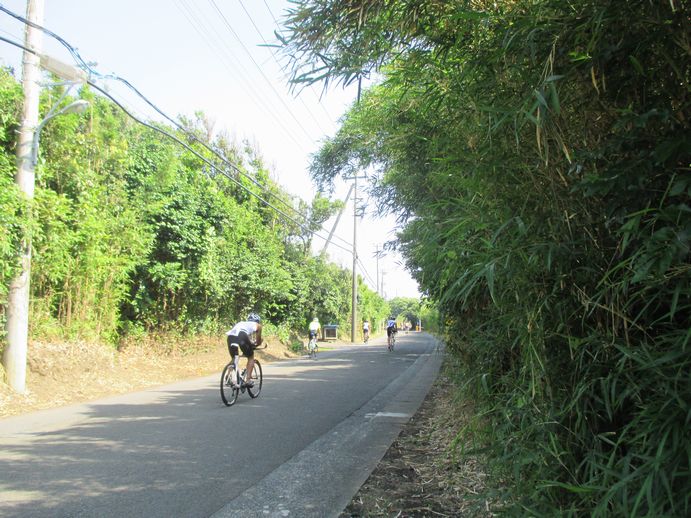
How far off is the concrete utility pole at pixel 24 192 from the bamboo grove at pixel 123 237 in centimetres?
16

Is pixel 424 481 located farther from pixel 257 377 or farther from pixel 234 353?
pixel 257 377

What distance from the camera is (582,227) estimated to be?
1.95m

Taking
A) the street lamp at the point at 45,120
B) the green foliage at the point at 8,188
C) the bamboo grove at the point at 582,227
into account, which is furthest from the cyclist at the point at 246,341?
the bamboo grove at the point at 582,227

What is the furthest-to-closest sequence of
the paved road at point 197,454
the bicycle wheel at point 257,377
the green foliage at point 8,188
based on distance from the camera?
the bicycle wheel at point 257,377
the green foliage at point 8,188
the paved road at point 197,454

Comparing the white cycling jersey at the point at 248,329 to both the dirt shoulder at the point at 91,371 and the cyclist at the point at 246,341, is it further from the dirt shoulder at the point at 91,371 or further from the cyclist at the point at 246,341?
the dirt shoulder at the point at 91,371

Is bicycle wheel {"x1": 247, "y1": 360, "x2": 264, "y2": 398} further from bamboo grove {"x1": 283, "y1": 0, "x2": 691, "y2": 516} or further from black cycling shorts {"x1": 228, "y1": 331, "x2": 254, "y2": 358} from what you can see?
bamboo grove {"x1": 283, "y1": 0, "x2": 691, "y2": 516}

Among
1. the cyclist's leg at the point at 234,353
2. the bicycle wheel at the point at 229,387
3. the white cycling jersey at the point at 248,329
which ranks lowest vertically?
the bicycle wheel at the point at 229,387

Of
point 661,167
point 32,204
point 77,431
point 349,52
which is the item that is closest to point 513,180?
point 661,167

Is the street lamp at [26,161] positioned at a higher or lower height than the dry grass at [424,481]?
higher

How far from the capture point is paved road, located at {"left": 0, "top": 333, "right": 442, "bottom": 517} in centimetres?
382

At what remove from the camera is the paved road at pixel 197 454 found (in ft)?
12.5

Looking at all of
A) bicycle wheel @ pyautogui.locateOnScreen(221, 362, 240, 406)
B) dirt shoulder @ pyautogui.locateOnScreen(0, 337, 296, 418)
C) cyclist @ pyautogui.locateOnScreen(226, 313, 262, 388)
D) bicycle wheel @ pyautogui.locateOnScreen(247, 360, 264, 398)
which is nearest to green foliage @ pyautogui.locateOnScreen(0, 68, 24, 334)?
dirt shoulder @ pyautogui.locateOnScreen(0, 337, 296, 418)

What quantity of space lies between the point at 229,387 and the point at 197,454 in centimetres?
338

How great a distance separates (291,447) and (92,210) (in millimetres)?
7332
